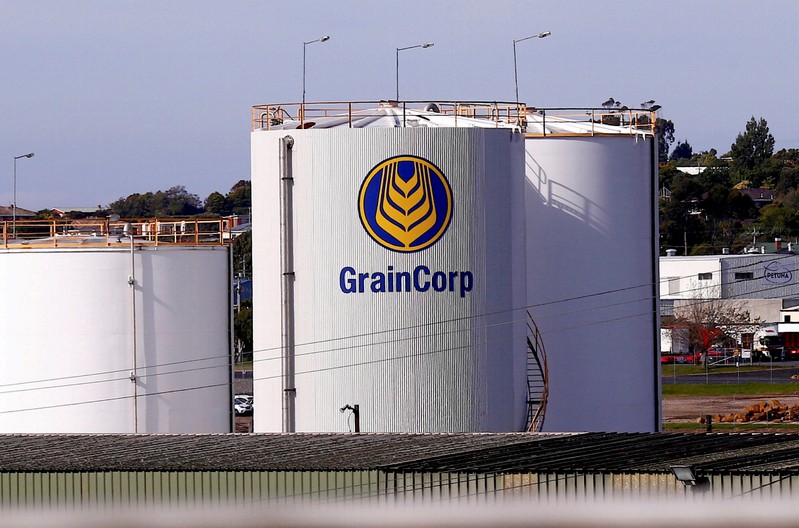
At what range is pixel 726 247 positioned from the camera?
130 m

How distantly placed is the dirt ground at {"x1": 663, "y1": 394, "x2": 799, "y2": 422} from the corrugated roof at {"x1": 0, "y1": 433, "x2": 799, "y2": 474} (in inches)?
1221

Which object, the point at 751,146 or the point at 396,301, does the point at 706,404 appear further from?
the point at 751,146

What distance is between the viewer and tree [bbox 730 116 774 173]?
185 meters

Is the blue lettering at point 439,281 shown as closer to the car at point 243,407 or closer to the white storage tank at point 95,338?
the white storage tank at point 95,338

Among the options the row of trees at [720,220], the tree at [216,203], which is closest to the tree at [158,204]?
the tree at [216,203]

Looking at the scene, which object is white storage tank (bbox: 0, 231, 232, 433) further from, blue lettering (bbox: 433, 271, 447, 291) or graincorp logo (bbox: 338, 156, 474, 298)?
blue lettering (bbox: 433, 271, 447, 291)

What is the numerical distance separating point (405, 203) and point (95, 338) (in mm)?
7739

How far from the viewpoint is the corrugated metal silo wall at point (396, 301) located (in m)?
28.7

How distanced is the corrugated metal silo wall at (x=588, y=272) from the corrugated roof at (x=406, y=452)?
27.0 feet

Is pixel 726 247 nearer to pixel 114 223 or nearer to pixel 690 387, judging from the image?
pixel 690 387

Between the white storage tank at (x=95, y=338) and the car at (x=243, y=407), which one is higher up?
the white storage tank at (x=95, y=338)

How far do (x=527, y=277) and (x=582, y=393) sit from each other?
11.3ft

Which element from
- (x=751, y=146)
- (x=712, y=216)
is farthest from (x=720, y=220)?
(x=751, y=146)

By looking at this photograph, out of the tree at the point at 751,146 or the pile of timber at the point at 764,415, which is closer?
the pile of timber at the point at 764,415
